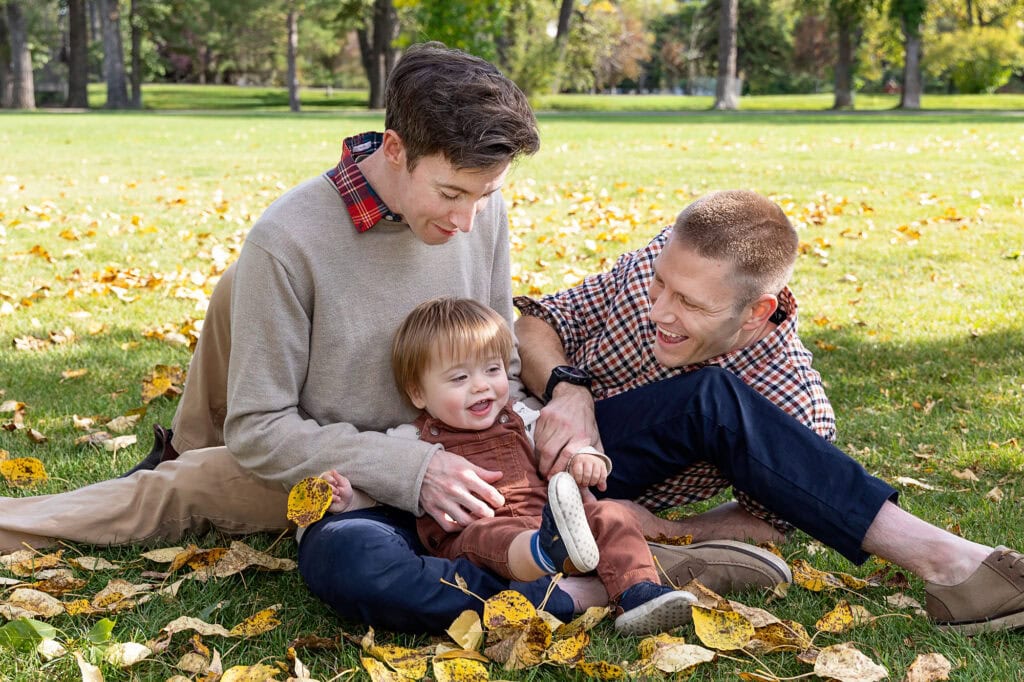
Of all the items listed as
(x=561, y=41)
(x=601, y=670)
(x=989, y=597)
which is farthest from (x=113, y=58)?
(x=989, y=597)

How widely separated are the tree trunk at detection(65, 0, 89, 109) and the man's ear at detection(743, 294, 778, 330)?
126 feet

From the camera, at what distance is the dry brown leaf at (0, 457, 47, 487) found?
328cm

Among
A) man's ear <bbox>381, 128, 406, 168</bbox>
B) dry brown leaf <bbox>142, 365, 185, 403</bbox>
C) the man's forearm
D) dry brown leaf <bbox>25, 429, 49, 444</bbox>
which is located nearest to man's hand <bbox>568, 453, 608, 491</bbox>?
the man's forearm

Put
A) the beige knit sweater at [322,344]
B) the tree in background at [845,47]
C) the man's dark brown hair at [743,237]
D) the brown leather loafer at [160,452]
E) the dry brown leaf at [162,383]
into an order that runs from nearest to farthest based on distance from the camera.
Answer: the beige knit sweater at [322,344] < the man's dark brown hair at [743,237] < the brown leather loafer at [160,452] < the dry brown leaf at [162,383] < the tree in background at [845,47]

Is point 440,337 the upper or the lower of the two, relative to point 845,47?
lower

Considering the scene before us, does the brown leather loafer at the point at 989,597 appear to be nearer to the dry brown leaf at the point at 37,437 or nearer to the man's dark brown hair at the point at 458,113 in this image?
the man's dark brown hair at the point at 458,113

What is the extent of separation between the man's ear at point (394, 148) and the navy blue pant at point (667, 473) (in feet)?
2.83

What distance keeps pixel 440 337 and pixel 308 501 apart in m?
0.51

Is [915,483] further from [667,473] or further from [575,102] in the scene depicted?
[575,102]

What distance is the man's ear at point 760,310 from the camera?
2.77m

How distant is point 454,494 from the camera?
2533 millimetres

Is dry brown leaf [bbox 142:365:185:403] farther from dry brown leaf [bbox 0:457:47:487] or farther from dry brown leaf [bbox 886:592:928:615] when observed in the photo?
dry brown leaf [bbox 886:592:928:615]

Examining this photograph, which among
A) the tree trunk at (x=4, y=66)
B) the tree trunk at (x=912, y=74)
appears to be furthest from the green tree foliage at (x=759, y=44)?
the tree trunk at (x=4, y=66)

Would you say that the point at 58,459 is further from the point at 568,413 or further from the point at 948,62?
the point at 948,62
